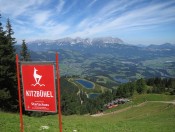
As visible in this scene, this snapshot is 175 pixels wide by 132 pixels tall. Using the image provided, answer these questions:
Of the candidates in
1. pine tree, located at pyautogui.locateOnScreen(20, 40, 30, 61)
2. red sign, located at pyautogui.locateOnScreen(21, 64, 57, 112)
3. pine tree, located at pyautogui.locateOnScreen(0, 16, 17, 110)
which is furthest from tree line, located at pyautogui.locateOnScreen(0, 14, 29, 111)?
red sign, located at pyautogui.locateOnScreen(21, 64, 57, 112)

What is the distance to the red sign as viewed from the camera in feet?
28.1

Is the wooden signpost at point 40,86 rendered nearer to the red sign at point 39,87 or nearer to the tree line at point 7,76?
the red sign at point 39,87

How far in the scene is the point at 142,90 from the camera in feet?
410

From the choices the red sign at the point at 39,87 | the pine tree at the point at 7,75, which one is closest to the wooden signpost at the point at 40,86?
→ the red sign at the point at 39,87

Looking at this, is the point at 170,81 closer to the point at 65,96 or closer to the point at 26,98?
the point at 65,96

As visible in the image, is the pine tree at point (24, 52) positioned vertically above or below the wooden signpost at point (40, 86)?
above

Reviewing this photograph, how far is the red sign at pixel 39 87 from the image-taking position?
8.56 metres

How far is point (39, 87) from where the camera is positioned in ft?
29.2

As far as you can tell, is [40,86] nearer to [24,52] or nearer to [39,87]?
[39,87]

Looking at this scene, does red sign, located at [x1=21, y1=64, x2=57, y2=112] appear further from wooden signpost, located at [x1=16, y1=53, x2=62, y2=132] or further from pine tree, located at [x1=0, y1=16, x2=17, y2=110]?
pine tree, located at [x1=0, y1=16, x2=17, y2=110]

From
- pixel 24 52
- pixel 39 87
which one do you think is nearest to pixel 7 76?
pixel 24 52

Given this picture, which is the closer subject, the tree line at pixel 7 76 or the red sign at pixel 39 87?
the red sign at pixel 39 87

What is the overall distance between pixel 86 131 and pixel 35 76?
819 centimetres

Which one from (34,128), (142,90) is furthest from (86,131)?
(142,90)
